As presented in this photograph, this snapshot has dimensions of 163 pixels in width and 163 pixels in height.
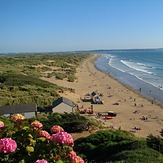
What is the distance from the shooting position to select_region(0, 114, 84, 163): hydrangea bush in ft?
15.0

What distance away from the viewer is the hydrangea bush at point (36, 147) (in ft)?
15.0

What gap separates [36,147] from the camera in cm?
505

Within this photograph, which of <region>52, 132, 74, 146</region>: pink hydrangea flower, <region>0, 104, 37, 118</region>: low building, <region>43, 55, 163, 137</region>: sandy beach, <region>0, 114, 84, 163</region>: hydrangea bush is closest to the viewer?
<region>0, 114, 84, 163</region>: hydrangea bush

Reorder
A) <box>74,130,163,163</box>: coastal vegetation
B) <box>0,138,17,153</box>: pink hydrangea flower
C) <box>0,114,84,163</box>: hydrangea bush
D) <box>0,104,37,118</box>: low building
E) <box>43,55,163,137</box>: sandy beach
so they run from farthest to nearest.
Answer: <box>43,55,163,137</box>: sandy beach
<box>0,104,37,118</box>: low building
<box>74,130,163,163</box>: coastal vegetation
<box>0,114,84,163</box>: hydrangea bush
<box>0,138,17,153</box>: pink hydrangea flower

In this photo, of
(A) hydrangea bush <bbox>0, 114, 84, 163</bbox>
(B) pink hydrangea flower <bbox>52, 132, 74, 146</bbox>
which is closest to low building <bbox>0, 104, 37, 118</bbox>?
(A) hydrangea bush <bbox>0, 114, 84, 163</bbox>

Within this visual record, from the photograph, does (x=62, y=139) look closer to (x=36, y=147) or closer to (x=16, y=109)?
(x=36, y=147)

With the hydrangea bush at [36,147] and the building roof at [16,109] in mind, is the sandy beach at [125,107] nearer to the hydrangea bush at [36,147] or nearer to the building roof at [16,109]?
the building roof at [16,109]

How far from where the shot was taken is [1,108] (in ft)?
82.8

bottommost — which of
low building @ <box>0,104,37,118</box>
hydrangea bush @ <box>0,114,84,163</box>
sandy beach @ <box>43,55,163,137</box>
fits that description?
sandy beach @ <box>43,55,163,137</box>

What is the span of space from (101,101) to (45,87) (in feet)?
33.1

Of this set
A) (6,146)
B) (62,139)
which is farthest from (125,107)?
(6,146)

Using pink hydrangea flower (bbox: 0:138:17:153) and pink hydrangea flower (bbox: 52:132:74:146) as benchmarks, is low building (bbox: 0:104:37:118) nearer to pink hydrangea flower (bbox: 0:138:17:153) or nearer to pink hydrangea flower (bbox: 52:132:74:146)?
pink hydrangea flower (bbox: 52:132:74:146)

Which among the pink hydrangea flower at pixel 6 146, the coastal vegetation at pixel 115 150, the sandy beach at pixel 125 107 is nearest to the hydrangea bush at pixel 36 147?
the pink hydrangea flower at pixel 6 146

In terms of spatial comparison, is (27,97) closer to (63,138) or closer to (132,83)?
(132,83)
